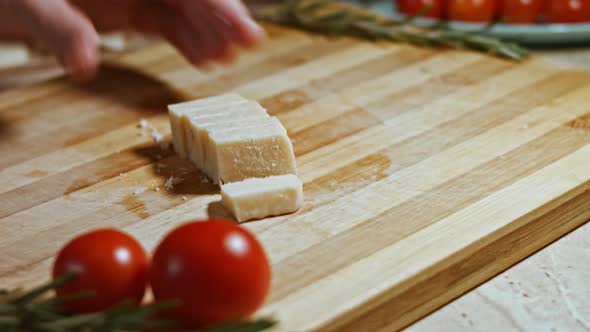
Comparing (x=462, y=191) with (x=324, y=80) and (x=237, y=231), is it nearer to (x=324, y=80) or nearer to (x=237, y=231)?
(x=237, y=231)

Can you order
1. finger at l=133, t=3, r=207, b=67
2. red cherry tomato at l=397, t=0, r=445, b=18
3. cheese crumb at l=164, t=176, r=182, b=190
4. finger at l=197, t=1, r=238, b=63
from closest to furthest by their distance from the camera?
cheese crumb at l=164, t=176, r=182, b=190 → finger at l=197, t=1, r=238, b=63 → finger at l=133, t=3, r=207, b=67 → red cherry tomato at l=397, t=0, r=445, b=18

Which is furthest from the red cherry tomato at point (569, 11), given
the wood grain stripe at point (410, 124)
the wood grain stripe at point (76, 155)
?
the wood grain stripe at point (76, 155)

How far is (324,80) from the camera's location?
299 cm

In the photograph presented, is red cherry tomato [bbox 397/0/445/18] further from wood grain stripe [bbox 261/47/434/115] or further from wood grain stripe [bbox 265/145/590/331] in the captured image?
wood grain stripe [bbox 265/145/590/331]

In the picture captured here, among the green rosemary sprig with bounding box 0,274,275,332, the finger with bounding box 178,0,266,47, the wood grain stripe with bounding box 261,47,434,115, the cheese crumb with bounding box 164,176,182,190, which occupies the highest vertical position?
the finger with bounding box 178,0,266,47

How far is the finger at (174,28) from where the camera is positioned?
2.90 meters

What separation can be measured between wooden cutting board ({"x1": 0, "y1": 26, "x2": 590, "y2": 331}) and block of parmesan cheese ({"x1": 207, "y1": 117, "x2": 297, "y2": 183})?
95 mm

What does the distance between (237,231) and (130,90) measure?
162cm

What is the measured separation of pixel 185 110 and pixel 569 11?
2011 mm

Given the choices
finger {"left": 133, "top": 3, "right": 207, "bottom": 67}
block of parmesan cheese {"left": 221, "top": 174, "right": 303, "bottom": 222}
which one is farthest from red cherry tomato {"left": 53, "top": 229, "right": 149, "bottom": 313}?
finger {"left": 133, "top": 3, "right": 207, "bottom": 67}

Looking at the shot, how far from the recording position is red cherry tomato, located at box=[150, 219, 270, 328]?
58.7 inches

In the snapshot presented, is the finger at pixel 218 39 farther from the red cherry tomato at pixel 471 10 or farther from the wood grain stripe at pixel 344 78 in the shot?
the red cherry tomato at pixel 471 10

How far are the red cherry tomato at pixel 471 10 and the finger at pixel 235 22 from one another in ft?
4.02

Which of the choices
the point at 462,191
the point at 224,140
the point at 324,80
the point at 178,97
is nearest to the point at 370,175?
the point at 462,191
